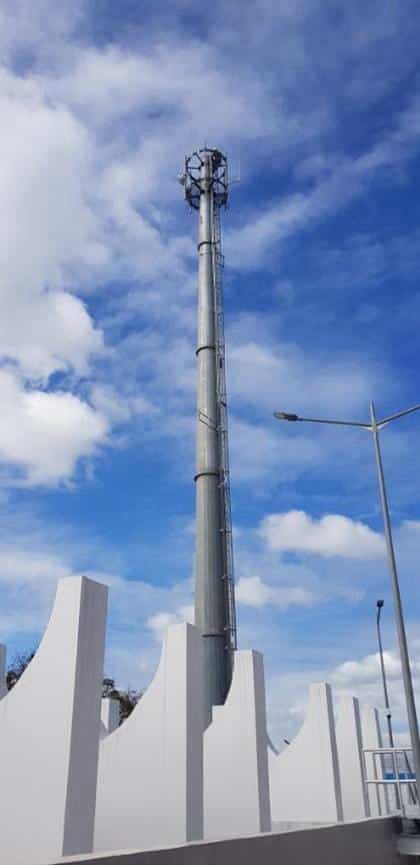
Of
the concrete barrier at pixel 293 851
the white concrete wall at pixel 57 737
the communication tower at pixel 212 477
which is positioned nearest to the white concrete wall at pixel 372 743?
the communication tower at pixel 212 477

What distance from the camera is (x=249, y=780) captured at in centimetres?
1616

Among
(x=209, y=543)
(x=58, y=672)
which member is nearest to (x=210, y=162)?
(x=209, y=543)

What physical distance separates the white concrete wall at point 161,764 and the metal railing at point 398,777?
708 centimetres

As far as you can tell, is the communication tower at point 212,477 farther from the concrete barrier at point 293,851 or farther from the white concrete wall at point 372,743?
the concrete barrier at point 293,851

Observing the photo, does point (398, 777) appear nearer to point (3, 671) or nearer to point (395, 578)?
point (395, 578)

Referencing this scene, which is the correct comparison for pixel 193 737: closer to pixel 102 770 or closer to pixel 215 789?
pixel 102 770

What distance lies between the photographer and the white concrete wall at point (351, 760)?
2397 centimetres

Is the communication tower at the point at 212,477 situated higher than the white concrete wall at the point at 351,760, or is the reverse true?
the communication tower at the point at 212,477

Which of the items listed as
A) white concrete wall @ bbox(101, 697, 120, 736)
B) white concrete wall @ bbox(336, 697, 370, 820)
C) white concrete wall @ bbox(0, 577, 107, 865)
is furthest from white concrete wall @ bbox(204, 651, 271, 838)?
white concrete wall @ bbox(336, 697, 370, 820)

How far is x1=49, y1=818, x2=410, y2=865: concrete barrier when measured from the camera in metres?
7.71

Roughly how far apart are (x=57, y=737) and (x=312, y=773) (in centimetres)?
1343

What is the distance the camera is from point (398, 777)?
21.8m

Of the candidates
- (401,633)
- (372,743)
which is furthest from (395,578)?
(372,743)

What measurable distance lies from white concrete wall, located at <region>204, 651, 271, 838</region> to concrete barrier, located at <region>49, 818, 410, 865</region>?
2.42 metres
